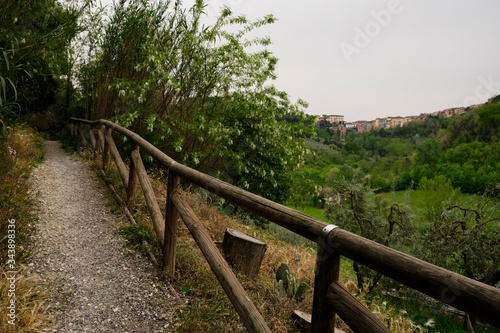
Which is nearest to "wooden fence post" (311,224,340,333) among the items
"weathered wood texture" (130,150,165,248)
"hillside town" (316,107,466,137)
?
"weathered wood texture" (130,150,165,248)

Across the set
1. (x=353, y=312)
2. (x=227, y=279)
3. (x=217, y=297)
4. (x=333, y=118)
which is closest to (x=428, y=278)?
(x=353, y=312)

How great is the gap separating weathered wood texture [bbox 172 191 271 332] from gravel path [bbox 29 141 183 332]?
644mm

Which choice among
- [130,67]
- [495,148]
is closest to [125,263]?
[130,67]

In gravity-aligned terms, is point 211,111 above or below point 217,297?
above

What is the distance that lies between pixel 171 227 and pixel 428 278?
7.83ft

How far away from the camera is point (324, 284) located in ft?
4.34

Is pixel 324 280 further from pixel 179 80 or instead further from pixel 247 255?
pixel 179 80

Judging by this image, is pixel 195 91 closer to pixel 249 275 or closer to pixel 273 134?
pixel 273 134

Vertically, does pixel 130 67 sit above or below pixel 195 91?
above

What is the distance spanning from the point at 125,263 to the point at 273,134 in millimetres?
7660

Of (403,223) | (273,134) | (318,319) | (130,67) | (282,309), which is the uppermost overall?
(130,67)

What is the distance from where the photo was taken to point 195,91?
8000 millimetres

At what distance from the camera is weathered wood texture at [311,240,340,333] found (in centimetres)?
130

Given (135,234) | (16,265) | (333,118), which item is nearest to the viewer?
(16,265)
